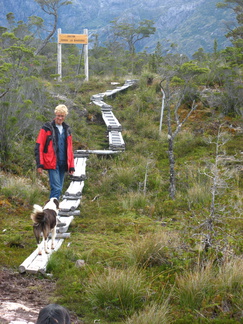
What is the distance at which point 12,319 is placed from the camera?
10.5ft

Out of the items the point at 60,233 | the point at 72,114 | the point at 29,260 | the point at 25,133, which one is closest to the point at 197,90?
the point at 72,114

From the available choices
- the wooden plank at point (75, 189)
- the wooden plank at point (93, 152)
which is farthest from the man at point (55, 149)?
the wooden plank at point (93, 152)

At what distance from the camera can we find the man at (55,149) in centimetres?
580

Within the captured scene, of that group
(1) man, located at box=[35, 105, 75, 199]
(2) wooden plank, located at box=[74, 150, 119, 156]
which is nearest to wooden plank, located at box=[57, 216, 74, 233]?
(1) man, located at box=[35, 105, 75, 199]

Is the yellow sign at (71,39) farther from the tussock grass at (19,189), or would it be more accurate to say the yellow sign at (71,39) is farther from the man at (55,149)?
the man at (55,149)

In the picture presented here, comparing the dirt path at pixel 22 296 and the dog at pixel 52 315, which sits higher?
the dog at pixel 52 315

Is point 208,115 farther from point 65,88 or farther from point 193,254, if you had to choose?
point 193,254

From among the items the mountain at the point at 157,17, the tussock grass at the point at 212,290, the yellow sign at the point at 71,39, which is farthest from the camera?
the mountain at the point at 157,17

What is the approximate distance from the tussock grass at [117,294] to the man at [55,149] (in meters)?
2.44

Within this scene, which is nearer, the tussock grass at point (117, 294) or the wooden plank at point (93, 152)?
the tussock grass at point (117, 294)

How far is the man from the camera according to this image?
5.80 m

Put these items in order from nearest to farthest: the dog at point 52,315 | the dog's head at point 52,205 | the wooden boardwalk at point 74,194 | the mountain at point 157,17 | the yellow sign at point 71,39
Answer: the dog at point 52,315, the wooden boardwalk at point 74,194, the dog's head at point 52,205, the yellow sign at point 71,39, the mountain at point 157,17

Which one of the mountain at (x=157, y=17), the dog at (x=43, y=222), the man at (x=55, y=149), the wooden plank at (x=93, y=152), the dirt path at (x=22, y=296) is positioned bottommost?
the dirt path at (x=22, y=296)

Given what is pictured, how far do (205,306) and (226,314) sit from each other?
7.8 inches
